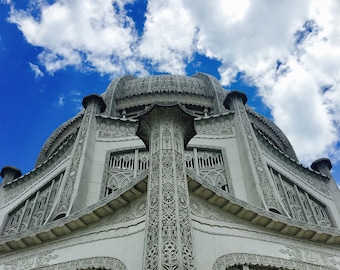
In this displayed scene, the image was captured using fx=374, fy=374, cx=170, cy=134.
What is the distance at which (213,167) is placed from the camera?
43.7ft

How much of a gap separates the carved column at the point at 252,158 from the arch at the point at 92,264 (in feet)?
18.6

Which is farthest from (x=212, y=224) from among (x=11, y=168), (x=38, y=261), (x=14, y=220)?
(x=11, y=168)

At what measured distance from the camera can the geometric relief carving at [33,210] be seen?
13.0m

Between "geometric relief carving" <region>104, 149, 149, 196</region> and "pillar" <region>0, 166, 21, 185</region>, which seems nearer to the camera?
"geometric relief carving" <region>104, 149, 149, 196</region>

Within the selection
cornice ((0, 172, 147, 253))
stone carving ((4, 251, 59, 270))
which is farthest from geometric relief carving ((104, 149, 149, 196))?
stone carving ((4, 251, 59, 270))

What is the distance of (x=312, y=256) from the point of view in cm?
768

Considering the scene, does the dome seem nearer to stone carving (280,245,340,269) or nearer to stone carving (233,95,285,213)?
stone carving (233,95,285,213)

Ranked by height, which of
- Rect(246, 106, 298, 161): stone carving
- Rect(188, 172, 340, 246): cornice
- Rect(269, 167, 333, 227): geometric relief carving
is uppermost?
Rect(246, 106, 298, 161): stone carving

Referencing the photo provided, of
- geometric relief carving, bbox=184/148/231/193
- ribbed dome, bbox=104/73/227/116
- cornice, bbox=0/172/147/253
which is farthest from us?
ribbed dome, bbox=104/73/227/116

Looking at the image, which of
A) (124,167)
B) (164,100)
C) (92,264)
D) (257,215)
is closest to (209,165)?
(124,167)

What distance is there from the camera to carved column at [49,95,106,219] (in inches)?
445

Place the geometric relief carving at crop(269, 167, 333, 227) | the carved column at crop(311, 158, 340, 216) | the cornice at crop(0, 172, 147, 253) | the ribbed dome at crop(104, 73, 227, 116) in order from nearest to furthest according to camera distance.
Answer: the cornice at crop(0, 172, 147, 253) → the geometric relief carving at crop(269, 167, 333, 227) → the carved column at crop(311, 158, 340, 216) → the ribbed dome at crop(104, 73, 227, 116)

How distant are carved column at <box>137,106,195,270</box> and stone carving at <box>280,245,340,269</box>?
8.61 feet

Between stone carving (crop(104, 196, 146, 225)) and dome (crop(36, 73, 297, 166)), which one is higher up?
dome (crop(36, 73, 297, 166))
